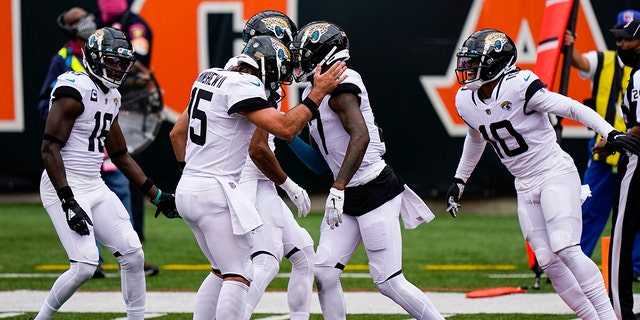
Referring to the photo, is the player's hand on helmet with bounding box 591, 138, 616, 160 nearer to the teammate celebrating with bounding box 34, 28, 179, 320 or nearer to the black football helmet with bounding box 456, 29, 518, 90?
the black football helmet with bounding box 456, 29, 518, 90

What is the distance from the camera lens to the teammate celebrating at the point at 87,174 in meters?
6.41

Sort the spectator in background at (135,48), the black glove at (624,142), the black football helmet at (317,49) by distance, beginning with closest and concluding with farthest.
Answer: the black glove at (624,142) < the black football helmet at (317,49) < the spectator in background at (135,48)

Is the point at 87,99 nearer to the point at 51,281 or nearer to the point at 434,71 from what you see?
the point at 51,281

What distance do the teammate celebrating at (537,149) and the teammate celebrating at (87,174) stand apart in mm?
2000

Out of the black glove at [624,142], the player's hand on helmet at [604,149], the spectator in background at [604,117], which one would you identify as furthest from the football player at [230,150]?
the spectator in background at [604,117]

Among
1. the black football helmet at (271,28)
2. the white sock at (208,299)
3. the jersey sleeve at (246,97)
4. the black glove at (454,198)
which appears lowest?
the white sock at (208,299)

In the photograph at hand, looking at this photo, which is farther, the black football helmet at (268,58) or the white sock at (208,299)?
the white sock at (208,299)

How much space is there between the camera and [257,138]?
241 inches

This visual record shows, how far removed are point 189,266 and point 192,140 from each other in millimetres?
4310

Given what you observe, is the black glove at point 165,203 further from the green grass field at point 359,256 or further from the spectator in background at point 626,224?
the spectator in background at point 626,224

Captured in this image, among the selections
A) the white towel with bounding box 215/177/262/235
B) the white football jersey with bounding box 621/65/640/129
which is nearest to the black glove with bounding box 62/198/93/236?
the white towel with bounding box 215/177/262/235

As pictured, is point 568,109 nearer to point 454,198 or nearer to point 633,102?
point 633,102

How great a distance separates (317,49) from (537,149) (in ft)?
4.48

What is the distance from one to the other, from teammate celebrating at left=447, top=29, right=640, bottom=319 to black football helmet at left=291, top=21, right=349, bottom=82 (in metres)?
0.76
